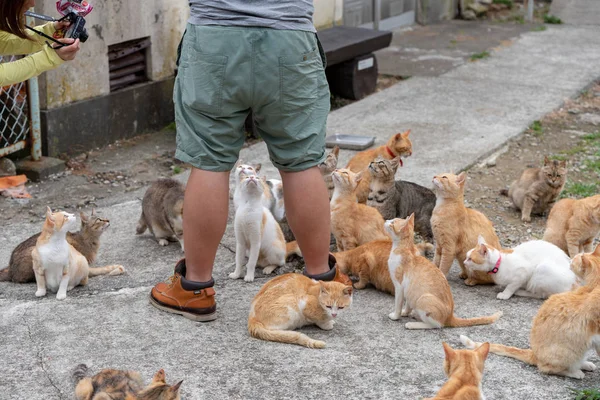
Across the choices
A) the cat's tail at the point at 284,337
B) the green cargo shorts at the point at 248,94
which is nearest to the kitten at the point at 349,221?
the green cargo shorts at the point at 248,94

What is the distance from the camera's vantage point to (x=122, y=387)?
116 inches

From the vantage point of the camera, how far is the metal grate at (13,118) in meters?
6.07

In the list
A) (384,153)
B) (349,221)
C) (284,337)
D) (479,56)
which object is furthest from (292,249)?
(479,56)

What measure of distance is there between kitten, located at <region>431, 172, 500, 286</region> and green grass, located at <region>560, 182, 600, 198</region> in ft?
5.63

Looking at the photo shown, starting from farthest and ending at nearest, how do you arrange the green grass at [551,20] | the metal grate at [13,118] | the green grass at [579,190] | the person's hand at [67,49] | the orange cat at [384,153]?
1. the green grass at [551,20]
2. the metal grate at [13,118]
3. the green grass at [579,190]
4. the orange cat at [384,153]
5. the person's hand at [67,49]

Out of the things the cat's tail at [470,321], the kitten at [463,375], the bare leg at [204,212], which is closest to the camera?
the kitten at [463,375]

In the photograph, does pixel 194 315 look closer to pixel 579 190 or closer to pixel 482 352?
pixel 482 352

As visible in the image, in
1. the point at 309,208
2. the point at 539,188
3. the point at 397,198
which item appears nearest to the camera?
the point at 309,208

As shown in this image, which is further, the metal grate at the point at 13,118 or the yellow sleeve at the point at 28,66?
the metal grate at the point at 13,118

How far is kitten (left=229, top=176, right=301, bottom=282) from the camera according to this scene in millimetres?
4219

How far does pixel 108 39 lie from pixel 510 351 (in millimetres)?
4522

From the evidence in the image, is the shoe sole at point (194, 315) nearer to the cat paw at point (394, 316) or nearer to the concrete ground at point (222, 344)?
the concrete ground at point (222, 344)

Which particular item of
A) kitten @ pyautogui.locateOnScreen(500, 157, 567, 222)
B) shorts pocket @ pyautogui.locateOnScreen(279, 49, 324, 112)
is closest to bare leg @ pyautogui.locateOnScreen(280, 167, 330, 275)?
shorts pocket @ pyautogui.locateOnScreen(279, 49, 324, 112)

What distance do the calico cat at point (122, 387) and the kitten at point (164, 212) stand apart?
170cm
